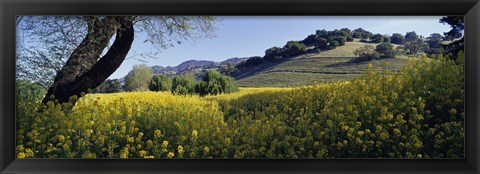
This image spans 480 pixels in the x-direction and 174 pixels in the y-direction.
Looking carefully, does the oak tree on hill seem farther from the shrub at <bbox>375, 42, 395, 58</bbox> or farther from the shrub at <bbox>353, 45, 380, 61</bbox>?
the shrub at <bbox>375, 42, 395, 58</bbox>

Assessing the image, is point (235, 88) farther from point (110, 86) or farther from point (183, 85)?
point (110, 86)

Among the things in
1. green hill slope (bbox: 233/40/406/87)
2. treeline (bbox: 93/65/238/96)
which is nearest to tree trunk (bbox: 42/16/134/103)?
treeline (bbox: 93/65/238/96)

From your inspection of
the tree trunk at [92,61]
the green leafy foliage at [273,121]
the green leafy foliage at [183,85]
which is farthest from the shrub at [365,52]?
the tree trunk at [92,61]

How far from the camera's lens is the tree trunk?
13.7ft

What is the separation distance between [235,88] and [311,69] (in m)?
0.59

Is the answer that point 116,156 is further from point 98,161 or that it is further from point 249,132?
point 249,132

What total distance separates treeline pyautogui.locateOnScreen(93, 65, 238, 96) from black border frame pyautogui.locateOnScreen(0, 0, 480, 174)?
1.58ft

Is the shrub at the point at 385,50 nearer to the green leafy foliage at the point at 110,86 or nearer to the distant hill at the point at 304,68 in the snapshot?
the distant hill at the point at 304,68

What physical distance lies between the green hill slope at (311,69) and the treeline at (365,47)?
0.13 feet

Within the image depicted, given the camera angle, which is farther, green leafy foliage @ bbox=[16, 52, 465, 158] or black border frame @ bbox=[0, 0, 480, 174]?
green leafy foliage @ bbox=[16, 52, 465, 158]

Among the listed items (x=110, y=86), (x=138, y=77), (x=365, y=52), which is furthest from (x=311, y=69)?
(x=110, y=86)

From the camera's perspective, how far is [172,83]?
4.16m
